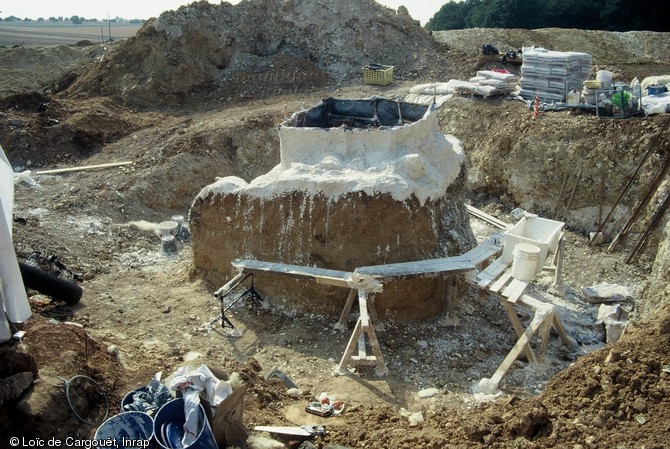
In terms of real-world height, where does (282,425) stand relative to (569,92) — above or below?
below

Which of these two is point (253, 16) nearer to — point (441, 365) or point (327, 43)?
point (327, 43)

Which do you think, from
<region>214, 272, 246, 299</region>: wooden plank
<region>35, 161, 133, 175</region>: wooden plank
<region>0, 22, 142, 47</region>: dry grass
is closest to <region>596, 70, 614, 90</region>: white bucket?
<region>214, 272, 246, 299</region>: wooden plank

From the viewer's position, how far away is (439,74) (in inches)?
854

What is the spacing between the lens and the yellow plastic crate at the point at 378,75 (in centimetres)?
2011

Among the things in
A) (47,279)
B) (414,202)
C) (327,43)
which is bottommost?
(47,279)

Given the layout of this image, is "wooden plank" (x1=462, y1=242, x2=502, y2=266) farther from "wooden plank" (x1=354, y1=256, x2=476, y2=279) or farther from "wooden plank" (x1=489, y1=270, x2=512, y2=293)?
"wooden plank" (x1=489, y1=270, x2=512, y2=293)

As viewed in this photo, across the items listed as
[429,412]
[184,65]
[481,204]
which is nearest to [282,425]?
[429,412]

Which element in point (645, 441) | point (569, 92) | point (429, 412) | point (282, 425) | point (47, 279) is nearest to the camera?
point (645, 441)

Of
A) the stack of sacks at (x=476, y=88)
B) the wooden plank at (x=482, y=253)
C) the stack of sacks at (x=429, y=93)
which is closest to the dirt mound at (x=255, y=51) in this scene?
the stack of sacks at (x=429, y=93)

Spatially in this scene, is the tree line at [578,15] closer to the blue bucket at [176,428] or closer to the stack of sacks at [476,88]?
the stack of sacks at [476,88]

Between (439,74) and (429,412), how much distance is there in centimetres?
1680

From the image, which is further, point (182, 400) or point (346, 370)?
point (346, 370)

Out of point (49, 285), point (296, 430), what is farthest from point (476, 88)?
point (296, 430)

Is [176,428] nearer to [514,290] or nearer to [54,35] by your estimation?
[514,290]
